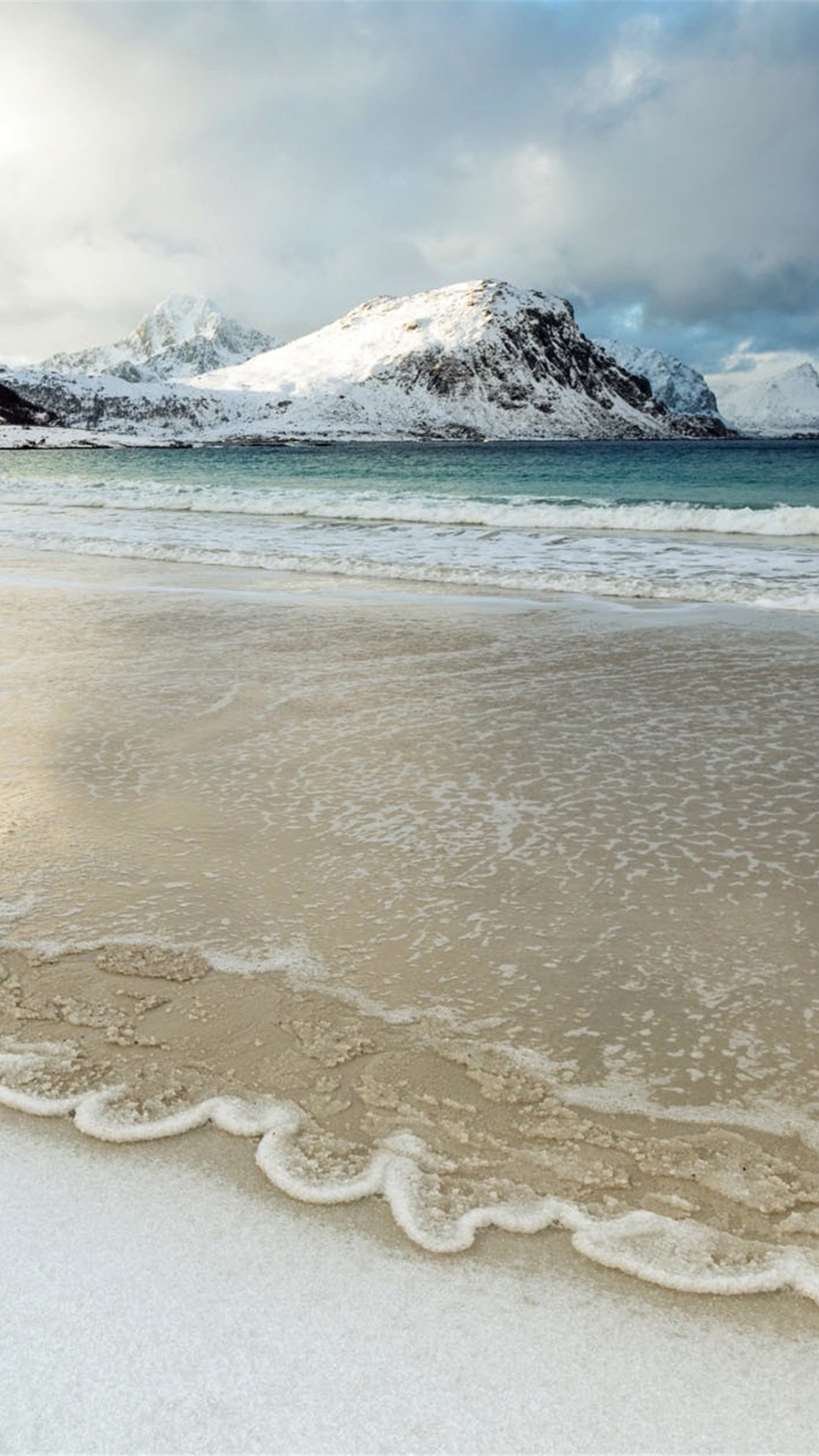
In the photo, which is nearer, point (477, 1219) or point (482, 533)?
point (477, 1219)

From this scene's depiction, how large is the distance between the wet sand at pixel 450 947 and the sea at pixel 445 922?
1 centimetres

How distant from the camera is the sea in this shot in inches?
94.6

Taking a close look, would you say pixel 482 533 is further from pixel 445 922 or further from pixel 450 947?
pixel 450 947

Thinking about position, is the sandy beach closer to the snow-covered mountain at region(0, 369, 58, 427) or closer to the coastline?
the coastline

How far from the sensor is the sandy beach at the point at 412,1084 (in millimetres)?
1812

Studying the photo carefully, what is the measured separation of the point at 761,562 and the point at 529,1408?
15166mm

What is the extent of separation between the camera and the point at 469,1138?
2.50 meters

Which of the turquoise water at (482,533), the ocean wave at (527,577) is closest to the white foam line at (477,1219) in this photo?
the ocean wave at (527,577)

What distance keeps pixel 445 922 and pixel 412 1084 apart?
93cm

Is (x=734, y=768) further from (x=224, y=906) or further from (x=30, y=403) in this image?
(x=30, y=403)

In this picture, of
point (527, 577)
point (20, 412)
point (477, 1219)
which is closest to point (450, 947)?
point (477, 1219)

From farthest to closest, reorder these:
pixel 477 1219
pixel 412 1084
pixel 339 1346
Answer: pixel 412 1084
pixel 477 1219
pixel 339 1346

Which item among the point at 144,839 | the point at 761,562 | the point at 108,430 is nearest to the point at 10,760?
the point at 144,839

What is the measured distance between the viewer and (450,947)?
3.43m
